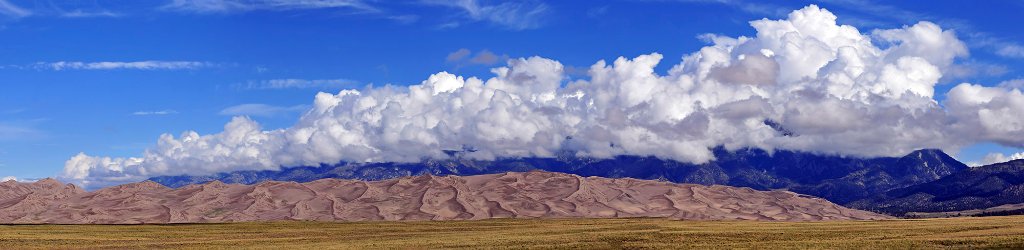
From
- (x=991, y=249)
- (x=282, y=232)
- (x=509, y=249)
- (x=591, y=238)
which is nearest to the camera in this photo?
(x=991, y=249)

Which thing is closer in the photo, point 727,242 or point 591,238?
point 727,242

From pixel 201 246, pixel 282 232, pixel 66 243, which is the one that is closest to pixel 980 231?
pixel 201 246

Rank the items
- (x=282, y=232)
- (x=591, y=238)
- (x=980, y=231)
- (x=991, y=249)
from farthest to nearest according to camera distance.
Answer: (x=282, y=232) < (x=591, y=238) < (x=980, y=231) < (x=991, y=249)

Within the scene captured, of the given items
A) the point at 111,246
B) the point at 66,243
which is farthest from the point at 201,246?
the point at 66,243

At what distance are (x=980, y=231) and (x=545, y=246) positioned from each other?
178ft

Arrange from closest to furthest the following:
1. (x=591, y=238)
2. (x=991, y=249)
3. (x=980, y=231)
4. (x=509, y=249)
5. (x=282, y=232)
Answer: (x=991, y=249) → (x=509, y=249) → (x=980, y=231) → (x=591, y=238) → (x=282, y=232)

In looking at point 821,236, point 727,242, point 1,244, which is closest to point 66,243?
point 1,244

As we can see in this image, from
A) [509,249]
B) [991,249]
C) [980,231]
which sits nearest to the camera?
[991,249]

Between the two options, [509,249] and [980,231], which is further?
[980,231]

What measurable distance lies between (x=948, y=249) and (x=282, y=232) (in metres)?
123

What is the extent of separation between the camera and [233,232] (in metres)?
189

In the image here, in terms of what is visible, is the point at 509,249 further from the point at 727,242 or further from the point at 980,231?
the point at 980,231

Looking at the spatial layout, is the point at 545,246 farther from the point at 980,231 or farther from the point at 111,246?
the point at 111,246

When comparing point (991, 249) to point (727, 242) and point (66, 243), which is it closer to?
point (727, 242)
